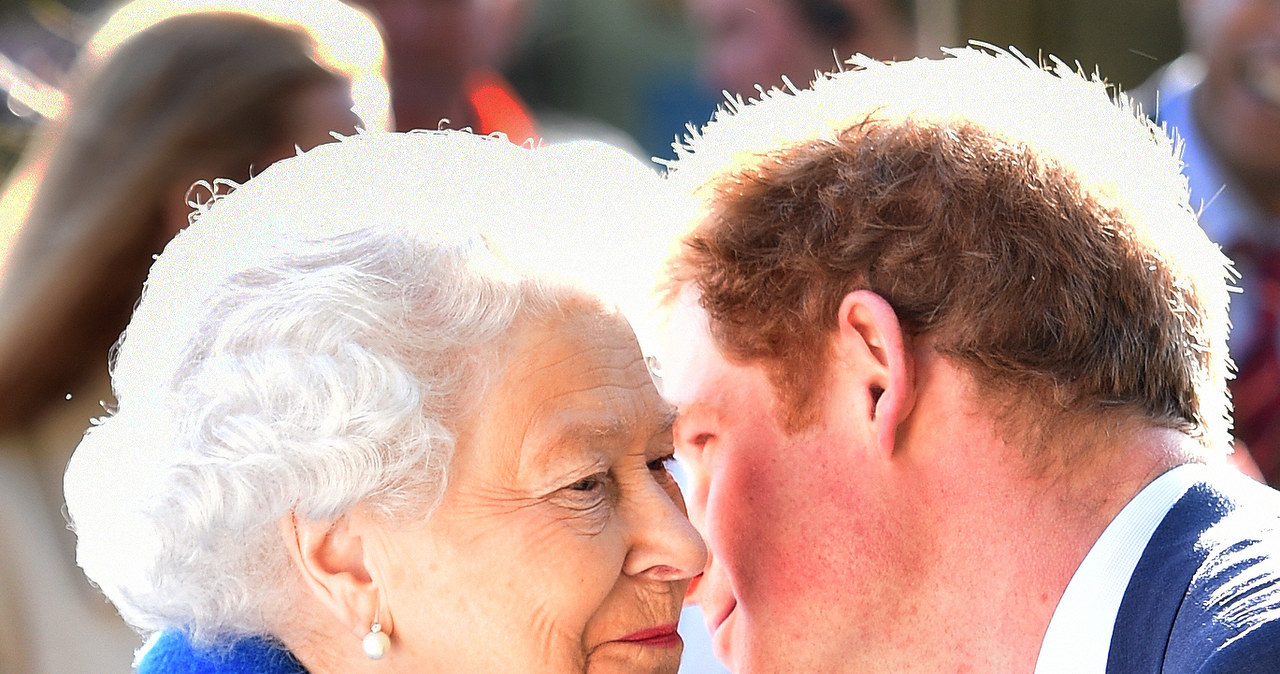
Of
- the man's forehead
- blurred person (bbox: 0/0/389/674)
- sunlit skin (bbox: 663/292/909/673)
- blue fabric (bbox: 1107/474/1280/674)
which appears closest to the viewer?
blue fabric (bbox: 1107/474/1280/674)

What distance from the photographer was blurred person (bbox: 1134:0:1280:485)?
3.34 meters

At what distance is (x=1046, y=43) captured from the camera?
13.7ft

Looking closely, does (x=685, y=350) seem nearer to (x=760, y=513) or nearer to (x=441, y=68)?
(x=760, y=513)

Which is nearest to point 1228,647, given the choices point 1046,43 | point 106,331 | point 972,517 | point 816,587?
point 972,517

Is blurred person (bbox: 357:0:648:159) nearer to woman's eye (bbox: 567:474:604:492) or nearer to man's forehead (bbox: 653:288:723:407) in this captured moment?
man's forehead (bbox: 653:288:723:407)

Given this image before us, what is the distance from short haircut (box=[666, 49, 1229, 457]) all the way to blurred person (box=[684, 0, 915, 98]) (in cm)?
125

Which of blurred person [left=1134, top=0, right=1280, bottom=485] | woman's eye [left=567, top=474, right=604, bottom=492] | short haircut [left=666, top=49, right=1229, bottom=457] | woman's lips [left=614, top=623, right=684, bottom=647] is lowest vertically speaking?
woman's lips [left=614, top=623, right=684, bottom=647]

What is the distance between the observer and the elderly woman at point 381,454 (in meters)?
1.66

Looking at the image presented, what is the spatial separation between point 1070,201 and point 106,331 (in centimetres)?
178

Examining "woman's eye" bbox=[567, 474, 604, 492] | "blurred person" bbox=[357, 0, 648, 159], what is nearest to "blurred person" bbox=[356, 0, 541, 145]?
"blurred person" bbox=[357, 0, 648, 159]

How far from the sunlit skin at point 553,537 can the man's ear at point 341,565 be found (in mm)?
25

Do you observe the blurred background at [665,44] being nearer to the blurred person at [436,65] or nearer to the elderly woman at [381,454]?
the blurred person at [436,65]

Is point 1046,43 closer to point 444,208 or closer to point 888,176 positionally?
point 888,176

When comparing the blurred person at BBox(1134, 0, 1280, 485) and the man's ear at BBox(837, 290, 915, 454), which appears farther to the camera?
the blurred person at BBox(1134, 0, 1280, 485)
